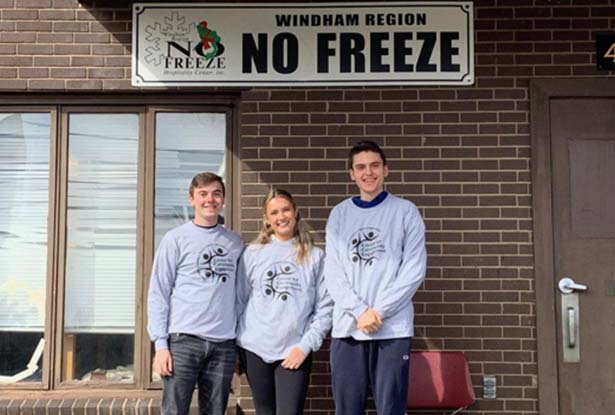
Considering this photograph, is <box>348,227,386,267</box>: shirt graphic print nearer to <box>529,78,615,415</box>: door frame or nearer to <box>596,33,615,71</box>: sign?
<box>529,78,615,415</box>: door frame

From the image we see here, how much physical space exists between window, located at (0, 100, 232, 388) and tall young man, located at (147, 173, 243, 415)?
96cm

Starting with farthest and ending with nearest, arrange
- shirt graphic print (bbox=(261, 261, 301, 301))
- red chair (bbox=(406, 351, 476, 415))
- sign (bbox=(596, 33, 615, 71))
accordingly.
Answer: sign (bbox=(596, 33, 615, 71)) < red chair (bbox=(406, 351, 476, 415)) < shirt graphic print (bbox=(261, 261, 301, 301))

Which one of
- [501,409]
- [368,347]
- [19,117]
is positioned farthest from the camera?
[19,117]

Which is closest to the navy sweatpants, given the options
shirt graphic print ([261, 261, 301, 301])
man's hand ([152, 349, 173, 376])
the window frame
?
shirt graphic print ([261, 261, 301, 301])

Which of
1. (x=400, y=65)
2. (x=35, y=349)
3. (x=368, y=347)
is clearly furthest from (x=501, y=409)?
(x=35, y=349)

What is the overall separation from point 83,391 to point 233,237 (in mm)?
1643

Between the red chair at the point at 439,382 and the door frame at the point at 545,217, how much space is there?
552 millimetres

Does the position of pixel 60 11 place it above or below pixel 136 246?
above

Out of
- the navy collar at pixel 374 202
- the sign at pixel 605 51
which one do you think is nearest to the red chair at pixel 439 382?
the navy collar at pixel 374 202

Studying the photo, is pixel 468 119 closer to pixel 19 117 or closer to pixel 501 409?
pixel 501 409

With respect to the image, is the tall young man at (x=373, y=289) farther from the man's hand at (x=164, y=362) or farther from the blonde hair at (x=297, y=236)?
the man's hand at (x=164, y=362)

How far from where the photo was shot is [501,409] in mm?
4508

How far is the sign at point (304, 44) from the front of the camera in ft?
15.3

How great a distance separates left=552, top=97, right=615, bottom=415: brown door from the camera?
14.7ft
